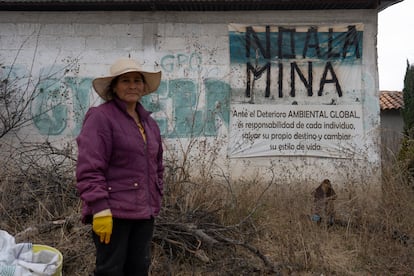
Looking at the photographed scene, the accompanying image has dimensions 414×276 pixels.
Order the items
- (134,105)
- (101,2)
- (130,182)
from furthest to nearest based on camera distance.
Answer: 1. (101,2)
2. (134,105)
3. (130,182)

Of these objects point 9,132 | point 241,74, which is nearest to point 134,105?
point 241,74

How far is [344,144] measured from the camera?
327 inches

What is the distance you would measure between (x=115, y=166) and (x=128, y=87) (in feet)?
1.90

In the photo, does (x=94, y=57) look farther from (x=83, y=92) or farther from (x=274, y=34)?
(x=274, y=34)

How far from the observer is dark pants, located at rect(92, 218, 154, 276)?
310 cm

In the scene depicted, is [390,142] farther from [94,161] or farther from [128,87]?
[94,161]

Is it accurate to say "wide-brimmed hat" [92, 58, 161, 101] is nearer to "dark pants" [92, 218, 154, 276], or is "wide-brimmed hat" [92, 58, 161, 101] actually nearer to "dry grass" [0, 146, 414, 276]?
"dark pants" [92, 218, 154, 276]

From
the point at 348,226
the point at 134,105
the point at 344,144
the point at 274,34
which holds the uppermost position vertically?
the point at 274,34

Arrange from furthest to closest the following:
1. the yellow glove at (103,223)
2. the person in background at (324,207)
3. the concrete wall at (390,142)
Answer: the concrete wall at (390,142) < the person in background at (324,207) < the yellow glove at (103,223)

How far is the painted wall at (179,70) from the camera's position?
8.34m

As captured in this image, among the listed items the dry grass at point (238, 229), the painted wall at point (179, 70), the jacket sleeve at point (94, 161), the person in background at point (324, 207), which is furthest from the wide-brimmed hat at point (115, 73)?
the painted wall at point (179, 70)

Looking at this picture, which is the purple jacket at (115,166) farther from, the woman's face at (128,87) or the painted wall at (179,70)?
the painted wall at (179,70)

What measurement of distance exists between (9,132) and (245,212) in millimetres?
5079

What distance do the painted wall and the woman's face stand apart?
502 cm
